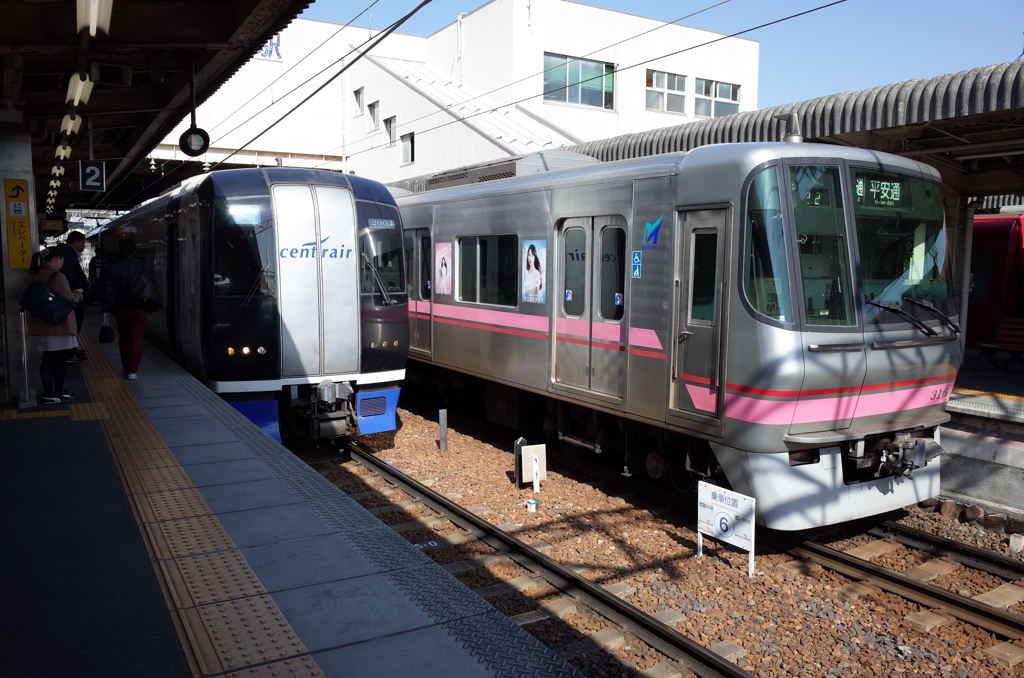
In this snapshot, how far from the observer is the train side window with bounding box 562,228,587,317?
8008 millimetres

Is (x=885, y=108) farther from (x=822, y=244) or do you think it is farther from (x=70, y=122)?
(x=70, y=122)

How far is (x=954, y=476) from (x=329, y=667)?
23.2ft

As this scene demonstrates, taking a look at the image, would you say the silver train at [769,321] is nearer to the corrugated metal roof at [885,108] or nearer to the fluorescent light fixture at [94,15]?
the corrugated metal roof at [885,108]

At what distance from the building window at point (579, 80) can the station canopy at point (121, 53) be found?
648 inches

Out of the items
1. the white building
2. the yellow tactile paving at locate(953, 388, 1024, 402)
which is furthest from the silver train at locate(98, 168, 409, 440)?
the white building

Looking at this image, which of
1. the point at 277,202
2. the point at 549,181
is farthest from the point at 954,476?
the point at 277,202

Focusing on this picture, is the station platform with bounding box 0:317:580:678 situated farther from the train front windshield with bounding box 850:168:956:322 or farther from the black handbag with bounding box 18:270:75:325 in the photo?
the train front windshield with bounding box 850:168:956:322

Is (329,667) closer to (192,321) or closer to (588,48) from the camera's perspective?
(192,321)

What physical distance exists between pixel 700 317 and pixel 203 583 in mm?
4386

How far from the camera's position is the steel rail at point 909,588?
16.7ft

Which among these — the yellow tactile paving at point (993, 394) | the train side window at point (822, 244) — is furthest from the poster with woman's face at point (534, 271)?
the yellow tactile paving at point (993, 394)

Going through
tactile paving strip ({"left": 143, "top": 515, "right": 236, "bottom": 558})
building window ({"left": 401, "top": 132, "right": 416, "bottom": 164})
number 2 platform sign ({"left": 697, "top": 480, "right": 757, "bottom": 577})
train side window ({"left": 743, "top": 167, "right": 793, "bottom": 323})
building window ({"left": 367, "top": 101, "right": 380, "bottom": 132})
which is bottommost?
number 2 platform sign ({"left": 697, "top": 480, "right": 757, "bottom": 577})

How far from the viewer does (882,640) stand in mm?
5008

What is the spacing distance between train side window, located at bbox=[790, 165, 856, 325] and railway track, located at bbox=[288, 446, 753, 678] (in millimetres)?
2694
